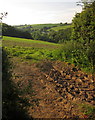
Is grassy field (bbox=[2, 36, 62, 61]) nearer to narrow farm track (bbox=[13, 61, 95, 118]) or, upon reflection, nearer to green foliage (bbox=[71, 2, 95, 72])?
narrow farm track (bbox=[13, 61, 95, 118])

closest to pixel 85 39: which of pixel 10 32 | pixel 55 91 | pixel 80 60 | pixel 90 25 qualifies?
pixel 90 25

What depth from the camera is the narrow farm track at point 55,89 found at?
6.48 meters

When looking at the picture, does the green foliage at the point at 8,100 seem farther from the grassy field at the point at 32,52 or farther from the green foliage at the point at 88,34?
the green foliage at the point at 88,34

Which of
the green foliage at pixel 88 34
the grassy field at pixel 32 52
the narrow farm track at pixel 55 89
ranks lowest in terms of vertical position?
the narrow farm track at pixel 55 89

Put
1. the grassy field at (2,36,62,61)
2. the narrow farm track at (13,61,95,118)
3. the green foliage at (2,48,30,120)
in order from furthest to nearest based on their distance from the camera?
the grassy field at (2,36,62,61) → the narrow farm track at (13,61,95,118) → the green foliage at (2,48,30,120)

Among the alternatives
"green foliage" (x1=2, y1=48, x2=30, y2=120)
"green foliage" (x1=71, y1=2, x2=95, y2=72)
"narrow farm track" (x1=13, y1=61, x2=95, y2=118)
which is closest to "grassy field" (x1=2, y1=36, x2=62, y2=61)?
"narrow farm track" (x1=13, y1=61, x2=95, y2=118)

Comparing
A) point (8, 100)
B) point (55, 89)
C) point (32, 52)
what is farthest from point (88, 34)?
point (8, 100)

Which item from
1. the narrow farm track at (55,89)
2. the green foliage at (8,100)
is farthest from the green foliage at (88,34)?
the green foliage at (8,100)

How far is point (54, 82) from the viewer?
9828 mm

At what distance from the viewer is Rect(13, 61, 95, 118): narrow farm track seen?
255 inches

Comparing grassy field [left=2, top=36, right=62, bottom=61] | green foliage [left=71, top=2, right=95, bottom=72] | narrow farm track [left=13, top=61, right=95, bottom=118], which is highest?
green foliage [left=71, top=2, right=95, bottom=72]

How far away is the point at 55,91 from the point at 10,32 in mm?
43455

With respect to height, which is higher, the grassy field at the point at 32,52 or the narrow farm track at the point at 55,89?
the grassy field at the point at 32,52

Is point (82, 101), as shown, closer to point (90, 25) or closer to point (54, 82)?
point (54, 82)
